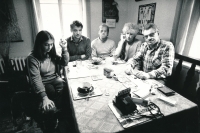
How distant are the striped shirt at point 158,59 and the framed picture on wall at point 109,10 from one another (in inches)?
77.7

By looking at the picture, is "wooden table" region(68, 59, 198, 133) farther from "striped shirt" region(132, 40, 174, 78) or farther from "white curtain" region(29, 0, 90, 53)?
"white curtain" region(29, 0, 90, 53)

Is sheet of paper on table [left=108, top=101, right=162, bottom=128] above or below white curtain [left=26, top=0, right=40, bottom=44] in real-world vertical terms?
below

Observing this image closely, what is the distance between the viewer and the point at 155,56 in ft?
5.86

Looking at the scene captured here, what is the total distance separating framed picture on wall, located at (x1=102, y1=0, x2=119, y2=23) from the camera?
341 centimetres

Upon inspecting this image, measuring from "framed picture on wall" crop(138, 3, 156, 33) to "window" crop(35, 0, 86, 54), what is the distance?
1.58 metres

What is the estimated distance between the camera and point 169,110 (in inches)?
35.0

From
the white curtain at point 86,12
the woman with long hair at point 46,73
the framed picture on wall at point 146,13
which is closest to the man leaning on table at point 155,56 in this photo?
the woman with long hair at point 46,73

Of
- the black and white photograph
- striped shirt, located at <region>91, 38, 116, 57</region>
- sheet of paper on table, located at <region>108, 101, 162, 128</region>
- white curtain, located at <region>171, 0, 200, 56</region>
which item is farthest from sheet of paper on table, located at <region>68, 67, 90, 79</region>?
white curtain, located at <region>171, 0, 200, 56</region>

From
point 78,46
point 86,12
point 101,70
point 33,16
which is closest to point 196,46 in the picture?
point 101,70

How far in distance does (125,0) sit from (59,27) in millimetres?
2069

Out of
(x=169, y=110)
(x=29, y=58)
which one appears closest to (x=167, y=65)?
(x=169, y=110)

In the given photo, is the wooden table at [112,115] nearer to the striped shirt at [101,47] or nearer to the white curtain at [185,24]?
the white curtain at [185,24]

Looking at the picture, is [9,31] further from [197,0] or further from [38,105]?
[197,0]

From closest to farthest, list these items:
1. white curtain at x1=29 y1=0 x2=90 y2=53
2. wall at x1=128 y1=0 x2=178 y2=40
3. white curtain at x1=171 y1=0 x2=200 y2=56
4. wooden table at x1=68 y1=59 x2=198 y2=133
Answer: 1. wooden table at x1=68 y1=59 x2=198 y2=133
2. white curtain at x1=171 y1=0 x2=200 y2=56
3. wall at x1=128 y1=0 x2=178 y2=40
4. white curtain at x1=29 y1=0 x2=90 y2=53
